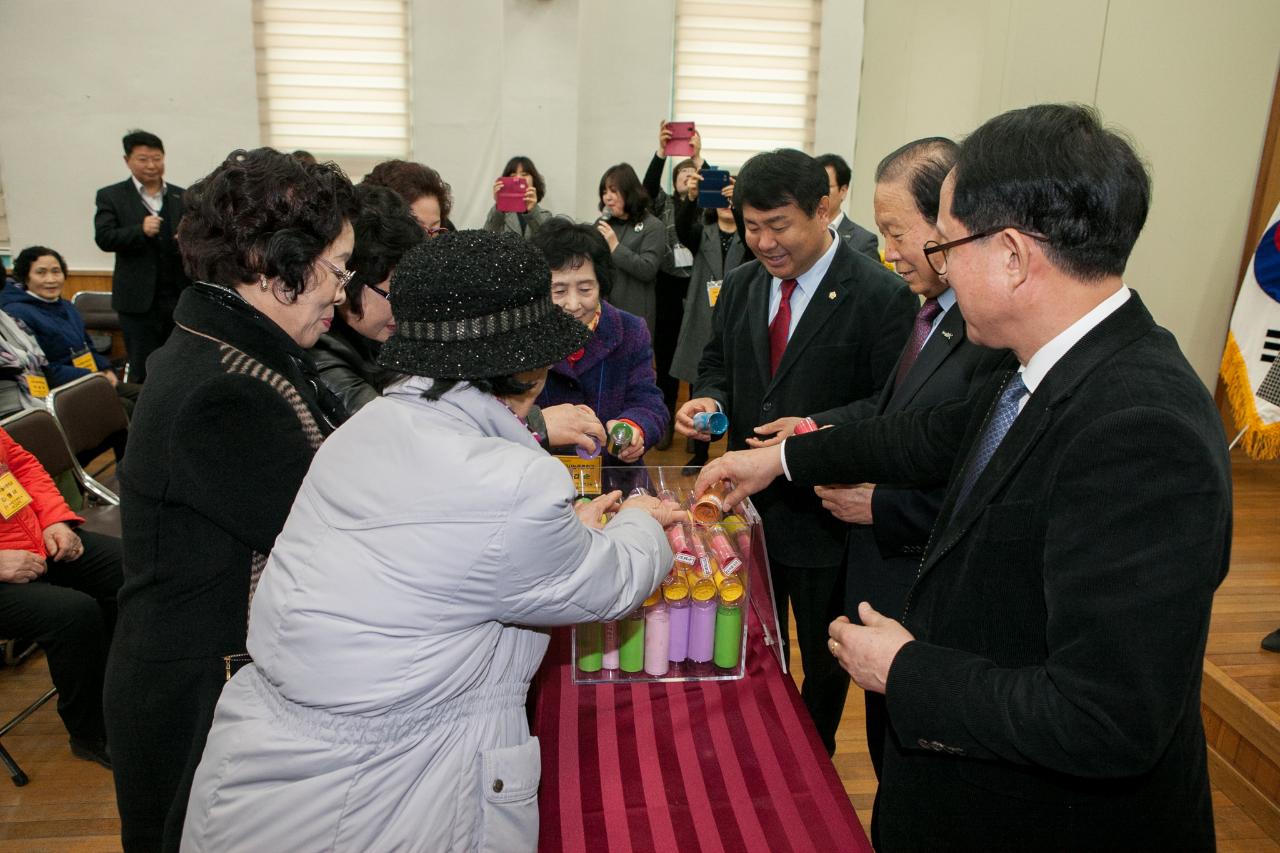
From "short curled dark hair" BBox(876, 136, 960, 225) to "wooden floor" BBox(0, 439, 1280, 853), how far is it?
1.74 meters

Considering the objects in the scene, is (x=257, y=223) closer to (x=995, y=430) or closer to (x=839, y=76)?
(x=995, y=430)

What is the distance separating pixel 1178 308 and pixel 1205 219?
48 centimetres

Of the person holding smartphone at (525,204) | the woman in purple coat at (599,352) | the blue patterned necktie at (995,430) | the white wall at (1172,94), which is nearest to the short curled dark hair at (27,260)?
the person holding smartphone at (525,204)

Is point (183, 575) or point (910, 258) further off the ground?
point (910, 258)

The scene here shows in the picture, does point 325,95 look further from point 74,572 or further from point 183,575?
point 183,575

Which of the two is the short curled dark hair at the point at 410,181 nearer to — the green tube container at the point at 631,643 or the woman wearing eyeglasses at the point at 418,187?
the woman wearing eyeglasses at the point at 418,187

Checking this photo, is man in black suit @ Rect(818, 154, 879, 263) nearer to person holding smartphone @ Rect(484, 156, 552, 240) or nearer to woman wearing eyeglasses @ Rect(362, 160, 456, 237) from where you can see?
person holding smartphone @ Rect(484, 156, 552, 240)

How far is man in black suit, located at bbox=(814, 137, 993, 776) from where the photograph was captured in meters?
1.89

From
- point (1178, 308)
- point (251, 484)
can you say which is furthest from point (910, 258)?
point (1178, 308)

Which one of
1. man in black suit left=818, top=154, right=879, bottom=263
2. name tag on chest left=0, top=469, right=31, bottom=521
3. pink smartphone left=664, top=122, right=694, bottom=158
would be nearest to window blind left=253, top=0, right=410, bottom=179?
pink smartphone left=664, top=122, right=694, bottom=158

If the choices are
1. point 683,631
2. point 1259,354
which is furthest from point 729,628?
point 1259,354

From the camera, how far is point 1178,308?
4.73m

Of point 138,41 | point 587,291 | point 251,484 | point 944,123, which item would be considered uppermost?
point 138,41

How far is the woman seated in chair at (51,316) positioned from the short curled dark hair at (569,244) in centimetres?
357
